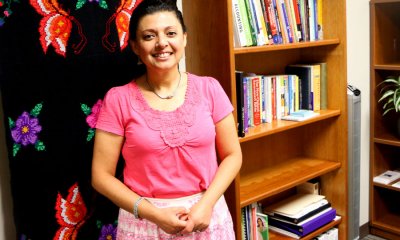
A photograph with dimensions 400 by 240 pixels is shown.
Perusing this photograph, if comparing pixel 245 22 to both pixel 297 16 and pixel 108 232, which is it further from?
pixel 108 232

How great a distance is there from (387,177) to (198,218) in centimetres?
194

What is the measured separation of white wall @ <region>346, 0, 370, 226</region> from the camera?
267 cm

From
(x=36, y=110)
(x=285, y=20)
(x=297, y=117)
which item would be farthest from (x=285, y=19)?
(x=36, y=110)

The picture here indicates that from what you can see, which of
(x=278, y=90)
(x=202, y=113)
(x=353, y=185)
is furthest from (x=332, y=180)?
(x=202, y=113)

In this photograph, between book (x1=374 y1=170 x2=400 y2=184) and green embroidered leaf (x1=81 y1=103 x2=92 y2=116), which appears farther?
book (x1=374 y1=170 x2=400 y2=184)

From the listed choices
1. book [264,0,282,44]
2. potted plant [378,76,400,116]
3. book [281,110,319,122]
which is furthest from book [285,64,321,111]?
potted plant [378,76,400,116]

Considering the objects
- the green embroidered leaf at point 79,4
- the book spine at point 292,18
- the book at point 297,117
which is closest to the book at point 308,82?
the book at point 297,117

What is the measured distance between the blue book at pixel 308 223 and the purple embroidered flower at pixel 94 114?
1192 mm

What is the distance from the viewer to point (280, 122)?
2133mm

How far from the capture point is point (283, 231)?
2.28m

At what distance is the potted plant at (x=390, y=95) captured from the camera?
8.56ft

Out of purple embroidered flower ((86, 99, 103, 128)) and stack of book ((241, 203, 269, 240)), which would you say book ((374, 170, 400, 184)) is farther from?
purple embroidered flower ((86, 99, 103, 128))

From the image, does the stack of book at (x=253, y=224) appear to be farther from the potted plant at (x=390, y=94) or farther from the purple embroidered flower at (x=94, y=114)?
the potted plant at (x=390, y=94)

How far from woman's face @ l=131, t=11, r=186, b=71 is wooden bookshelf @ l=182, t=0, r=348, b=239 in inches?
16.0
